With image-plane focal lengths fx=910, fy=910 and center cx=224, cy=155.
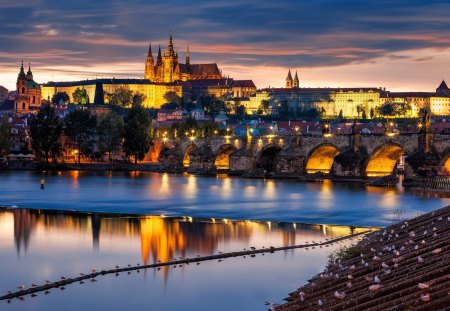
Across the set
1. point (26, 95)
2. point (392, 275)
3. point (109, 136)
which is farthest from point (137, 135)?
point (26, 95)

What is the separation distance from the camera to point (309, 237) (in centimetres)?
2828

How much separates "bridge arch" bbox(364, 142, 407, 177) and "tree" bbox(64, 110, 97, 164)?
36616mm

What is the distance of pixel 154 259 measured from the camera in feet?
77.0

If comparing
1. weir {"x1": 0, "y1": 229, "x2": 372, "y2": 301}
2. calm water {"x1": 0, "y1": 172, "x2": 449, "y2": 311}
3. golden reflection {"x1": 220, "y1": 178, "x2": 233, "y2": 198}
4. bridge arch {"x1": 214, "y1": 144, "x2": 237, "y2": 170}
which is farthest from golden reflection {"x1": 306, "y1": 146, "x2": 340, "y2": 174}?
weir {"x1": 0, "y1": 229, "x2": 372, "y2": 301}

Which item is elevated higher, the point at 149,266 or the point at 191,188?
the point at 149,266

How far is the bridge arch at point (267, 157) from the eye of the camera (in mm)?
73938

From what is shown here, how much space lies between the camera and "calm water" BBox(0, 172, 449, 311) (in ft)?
62.6

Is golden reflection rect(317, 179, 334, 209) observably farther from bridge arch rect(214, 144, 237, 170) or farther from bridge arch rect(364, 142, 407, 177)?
bridge arch rect(214, 144, 237, 170)

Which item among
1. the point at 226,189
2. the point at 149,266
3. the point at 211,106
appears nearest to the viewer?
the point at 149,266

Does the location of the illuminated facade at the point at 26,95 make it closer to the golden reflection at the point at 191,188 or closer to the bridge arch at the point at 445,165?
the golden reflection at the point at 191,188

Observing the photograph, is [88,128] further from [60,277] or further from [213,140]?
[60,277]

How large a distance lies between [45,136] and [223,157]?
1784 centimetres

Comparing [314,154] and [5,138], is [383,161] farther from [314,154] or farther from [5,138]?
[5,138]

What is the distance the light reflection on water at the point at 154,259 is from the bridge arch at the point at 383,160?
28.6m
